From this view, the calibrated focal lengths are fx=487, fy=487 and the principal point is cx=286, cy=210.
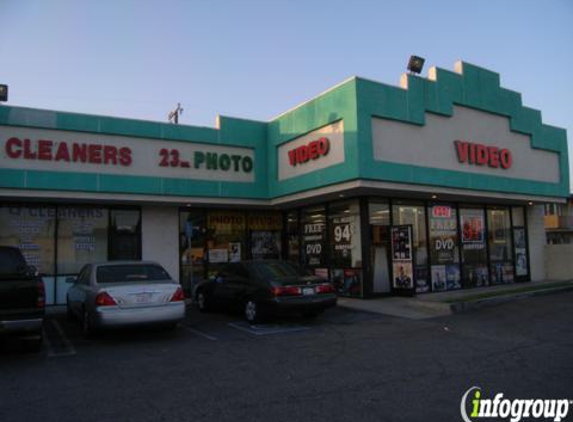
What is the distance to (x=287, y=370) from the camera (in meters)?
7.23

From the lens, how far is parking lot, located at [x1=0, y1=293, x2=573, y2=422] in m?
5.47

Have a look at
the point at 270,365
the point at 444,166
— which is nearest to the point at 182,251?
the point at 444,166

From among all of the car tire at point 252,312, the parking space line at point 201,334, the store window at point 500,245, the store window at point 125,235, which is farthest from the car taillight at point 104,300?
the store window at point 500,245

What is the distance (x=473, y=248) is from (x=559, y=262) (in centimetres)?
530

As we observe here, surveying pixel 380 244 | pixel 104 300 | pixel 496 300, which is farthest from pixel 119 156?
pixel 496 300

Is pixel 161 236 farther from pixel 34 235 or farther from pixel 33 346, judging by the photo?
pixel 33 346

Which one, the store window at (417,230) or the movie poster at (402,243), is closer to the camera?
the movie poster at (402,243)

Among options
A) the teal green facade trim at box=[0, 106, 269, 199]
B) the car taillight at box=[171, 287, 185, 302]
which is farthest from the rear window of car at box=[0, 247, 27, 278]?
the teal green facade trim at box=[0, 106, 269, 199]

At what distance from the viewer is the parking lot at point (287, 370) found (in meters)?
5.47

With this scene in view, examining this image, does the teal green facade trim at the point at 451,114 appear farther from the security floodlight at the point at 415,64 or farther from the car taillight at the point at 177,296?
the car taillight at the point at 177,296

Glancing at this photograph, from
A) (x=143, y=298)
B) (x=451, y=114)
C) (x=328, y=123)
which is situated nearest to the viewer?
(x=143, y=298)

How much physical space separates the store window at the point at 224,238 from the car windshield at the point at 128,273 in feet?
24.4

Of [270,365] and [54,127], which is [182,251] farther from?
[270,365]

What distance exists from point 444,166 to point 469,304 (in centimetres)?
484
